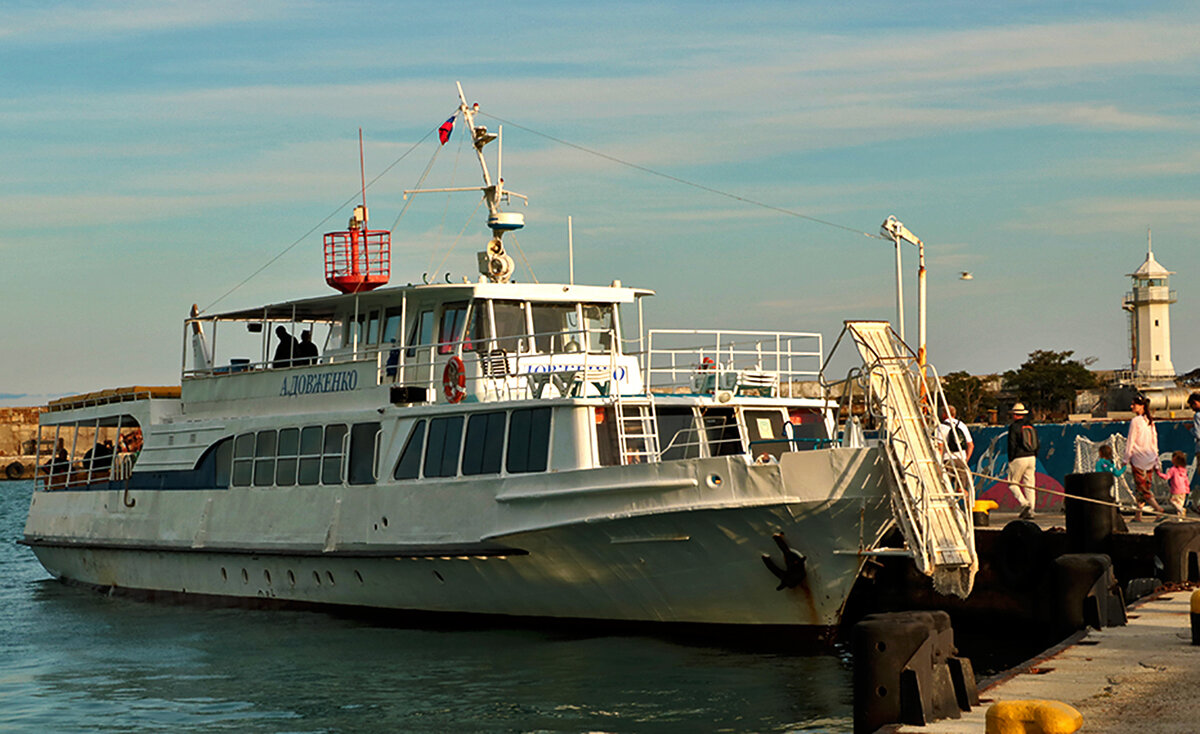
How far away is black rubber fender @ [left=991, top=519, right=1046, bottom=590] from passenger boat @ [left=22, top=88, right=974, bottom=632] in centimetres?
271

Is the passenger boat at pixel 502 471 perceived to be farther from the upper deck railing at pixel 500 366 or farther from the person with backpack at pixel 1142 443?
the person with backpack at pixel 1142 443

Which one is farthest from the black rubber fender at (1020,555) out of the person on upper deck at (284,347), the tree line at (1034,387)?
the tree line at (1034,387)

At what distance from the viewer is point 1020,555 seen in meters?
16.9

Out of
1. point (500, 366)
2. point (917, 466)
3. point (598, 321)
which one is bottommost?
point (917, 466)

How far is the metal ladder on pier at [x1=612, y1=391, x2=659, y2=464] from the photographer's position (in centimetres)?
1564

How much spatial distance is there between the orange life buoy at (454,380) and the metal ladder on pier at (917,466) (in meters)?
5.57

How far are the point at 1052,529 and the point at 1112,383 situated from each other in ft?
229

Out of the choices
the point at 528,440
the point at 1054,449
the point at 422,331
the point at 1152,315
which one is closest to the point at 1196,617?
the point at 528,440

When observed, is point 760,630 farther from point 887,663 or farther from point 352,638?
point 887,663

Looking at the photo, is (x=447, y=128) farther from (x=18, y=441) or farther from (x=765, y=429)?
(x=18, y=441)

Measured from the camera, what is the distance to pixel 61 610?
2192cm

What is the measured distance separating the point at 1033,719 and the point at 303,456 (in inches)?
548

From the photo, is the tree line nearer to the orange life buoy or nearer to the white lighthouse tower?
the white lighthouse tower

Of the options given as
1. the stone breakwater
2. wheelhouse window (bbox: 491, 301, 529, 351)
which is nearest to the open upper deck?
wheelhouse window (bbox: 491, 301, 529, 351)
